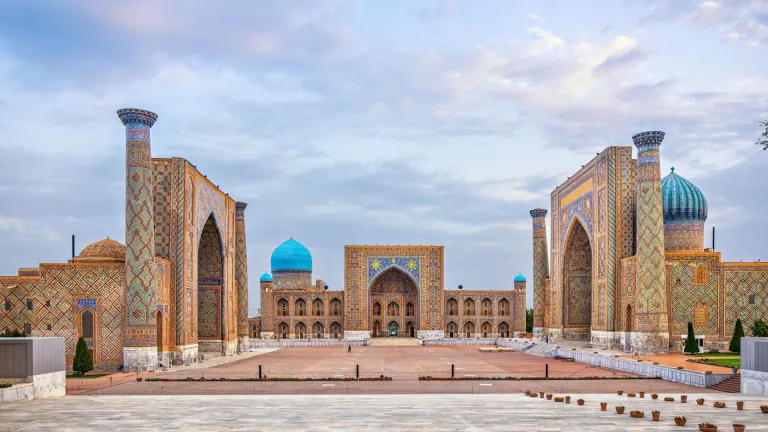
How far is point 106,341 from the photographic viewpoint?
2653cm

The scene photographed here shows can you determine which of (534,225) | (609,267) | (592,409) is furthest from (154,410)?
(534,225)

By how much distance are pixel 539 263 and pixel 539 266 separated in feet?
0.73

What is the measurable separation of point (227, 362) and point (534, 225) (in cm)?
2811

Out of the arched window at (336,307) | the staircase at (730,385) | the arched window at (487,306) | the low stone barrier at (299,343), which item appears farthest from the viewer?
the arched window at (487,306)

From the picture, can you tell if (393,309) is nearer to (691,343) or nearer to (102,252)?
(691,343)

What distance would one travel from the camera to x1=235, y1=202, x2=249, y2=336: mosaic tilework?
145 feet

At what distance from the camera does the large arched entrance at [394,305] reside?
58.9m

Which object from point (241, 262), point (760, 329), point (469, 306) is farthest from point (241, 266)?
point (760, 329)

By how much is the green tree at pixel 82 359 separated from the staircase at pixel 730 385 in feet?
65.1

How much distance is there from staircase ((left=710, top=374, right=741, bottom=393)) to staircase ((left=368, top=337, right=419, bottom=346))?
3219cm

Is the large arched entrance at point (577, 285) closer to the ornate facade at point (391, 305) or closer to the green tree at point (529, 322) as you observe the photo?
the ornate facade at point (391, 305)

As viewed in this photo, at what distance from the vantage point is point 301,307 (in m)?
59.4

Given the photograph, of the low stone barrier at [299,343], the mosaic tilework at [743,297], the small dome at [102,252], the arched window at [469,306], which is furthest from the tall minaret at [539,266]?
the small dome at [102,252]

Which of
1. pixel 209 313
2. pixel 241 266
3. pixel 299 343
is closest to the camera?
pixel 209 313
